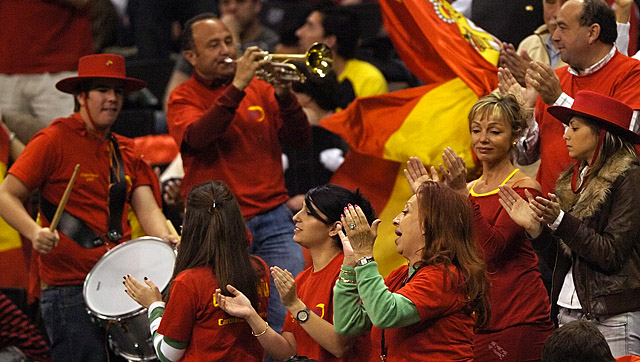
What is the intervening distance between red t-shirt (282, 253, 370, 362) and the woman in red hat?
94 centimetres

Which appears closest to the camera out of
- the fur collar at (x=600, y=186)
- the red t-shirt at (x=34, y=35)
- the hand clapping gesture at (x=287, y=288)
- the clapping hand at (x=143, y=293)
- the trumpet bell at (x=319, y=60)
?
the hand clapping gesture at (x=287, y=288)

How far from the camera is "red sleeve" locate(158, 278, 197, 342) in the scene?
517 cm

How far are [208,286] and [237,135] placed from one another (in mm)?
1988

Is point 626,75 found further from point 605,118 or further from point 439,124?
point 439,124

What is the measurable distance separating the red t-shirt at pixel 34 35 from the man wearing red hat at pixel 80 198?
2.57 m

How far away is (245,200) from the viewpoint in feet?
22.7

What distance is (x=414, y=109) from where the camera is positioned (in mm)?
7273

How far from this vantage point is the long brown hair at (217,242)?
5.28 metres

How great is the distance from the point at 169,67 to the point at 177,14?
60 cm

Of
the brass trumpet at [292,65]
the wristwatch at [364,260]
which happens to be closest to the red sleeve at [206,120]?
the brass trumpet at [292,65]

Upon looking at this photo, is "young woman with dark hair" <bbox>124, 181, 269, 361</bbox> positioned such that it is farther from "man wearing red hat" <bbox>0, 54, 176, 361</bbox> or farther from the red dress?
"man wearing red hat" <bbox>0, 54, 176, 361</bbox>

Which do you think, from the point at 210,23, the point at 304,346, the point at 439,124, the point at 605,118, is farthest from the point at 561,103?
the point at 210,23

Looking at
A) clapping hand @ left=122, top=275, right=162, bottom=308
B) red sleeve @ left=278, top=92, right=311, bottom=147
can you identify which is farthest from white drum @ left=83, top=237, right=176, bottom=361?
red sleeve @ left=278, top=92, right=311, bottom=147

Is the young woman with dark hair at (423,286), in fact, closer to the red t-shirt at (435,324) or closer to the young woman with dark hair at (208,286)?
the red t-shirt at (435,324)
